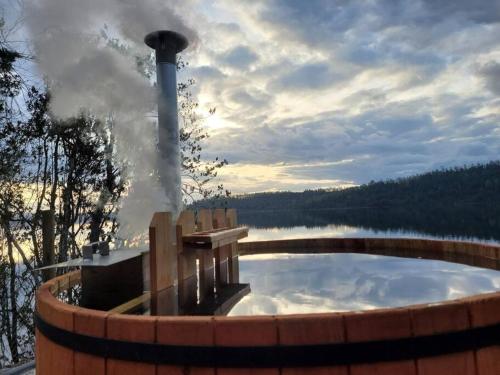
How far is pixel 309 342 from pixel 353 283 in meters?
1.43

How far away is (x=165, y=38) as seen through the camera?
5.38 metres

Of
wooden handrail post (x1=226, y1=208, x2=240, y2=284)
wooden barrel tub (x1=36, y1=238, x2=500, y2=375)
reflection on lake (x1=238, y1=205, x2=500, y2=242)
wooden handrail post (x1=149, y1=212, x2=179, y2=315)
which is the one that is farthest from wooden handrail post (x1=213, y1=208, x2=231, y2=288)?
reflection on lake (x1=238, y1=205, x2=500, y2=242)

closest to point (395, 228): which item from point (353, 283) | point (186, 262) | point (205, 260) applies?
point (205, 260)

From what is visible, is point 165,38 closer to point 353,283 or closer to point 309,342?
point 353,283

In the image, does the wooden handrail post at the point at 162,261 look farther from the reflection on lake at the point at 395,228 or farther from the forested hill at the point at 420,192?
the forested hill at the point at 420,192

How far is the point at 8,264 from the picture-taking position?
30.8 feet

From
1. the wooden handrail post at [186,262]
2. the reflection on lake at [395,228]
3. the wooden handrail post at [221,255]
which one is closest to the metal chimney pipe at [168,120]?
the wooden handrail post at [221,255]

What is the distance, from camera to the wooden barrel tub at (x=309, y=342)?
1.70 m

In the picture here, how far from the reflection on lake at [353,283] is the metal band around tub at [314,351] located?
551mm

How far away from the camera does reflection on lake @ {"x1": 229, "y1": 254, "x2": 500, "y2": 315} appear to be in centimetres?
246

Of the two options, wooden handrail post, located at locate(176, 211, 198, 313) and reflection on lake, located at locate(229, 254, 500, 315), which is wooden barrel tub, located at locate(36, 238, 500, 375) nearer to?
reflection on lake, located at locate(229, 254, 500, 315)

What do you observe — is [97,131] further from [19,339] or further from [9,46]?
[19,339]

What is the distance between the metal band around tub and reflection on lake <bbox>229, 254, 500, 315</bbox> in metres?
0.55

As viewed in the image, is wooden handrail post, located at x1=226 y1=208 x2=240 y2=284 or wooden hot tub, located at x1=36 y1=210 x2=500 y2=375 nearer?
wooden hot tub, located at x1=36 y1=210 x2=500 y2=375
